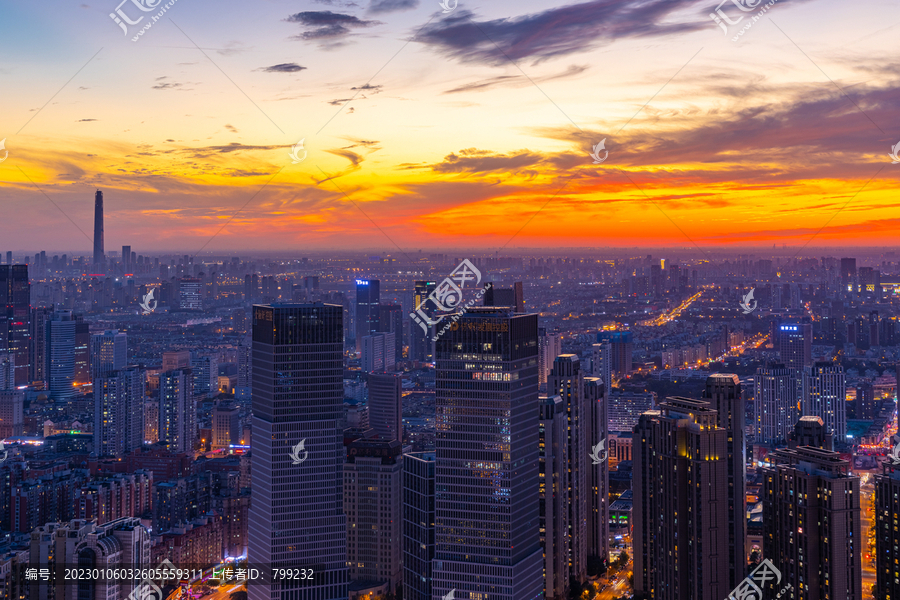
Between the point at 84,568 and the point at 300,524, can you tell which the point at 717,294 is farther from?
the point at 84,568

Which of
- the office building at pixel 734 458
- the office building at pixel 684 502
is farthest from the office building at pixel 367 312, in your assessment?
the office building at pixel 734 458

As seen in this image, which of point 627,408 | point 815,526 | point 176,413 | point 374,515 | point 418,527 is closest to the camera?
point 815,526

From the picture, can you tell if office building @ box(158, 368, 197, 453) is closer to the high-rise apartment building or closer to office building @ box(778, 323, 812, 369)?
the high-rise apartment building

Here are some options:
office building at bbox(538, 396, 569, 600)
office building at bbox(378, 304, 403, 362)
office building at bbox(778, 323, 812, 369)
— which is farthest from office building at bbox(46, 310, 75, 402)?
office building at bbox(778, 323, 812, 369)

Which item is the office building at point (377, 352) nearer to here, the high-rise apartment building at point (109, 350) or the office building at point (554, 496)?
the high-rise apartment building at point (109, 350)

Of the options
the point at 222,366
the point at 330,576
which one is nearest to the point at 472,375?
the point at 330,576

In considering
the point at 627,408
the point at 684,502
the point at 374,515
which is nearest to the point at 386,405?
the point at 627,408

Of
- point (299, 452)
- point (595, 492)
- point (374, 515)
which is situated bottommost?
point (374, 515)

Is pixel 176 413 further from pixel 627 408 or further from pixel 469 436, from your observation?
pixel 469 436

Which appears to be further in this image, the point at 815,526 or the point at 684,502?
the point at 684,502
